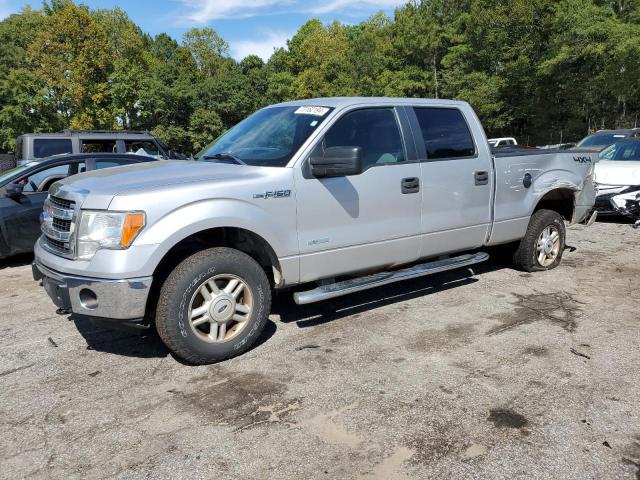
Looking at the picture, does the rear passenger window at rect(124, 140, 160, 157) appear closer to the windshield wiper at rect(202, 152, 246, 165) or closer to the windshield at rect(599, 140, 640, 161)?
the windshield wiper at rect(202, 152, 246, 165)

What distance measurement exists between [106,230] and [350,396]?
1.93m

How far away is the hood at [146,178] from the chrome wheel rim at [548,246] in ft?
12.5

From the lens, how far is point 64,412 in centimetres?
316

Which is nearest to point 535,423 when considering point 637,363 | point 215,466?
point 637,363

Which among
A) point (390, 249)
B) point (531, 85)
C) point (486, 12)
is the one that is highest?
point (486, 12)

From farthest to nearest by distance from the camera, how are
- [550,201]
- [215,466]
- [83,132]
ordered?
[83,132] → [550,201] → [215,466]

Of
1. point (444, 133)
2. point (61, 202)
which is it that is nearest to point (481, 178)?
point (444, 133)

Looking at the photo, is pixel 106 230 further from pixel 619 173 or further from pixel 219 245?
pixel 619 173

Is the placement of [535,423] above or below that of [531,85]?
below

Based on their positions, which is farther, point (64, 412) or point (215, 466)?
point (64, 412)

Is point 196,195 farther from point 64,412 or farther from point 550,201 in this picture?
point 550,201

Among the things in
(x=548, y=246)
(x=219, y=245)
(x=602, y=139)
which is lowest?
(x=548, y=246)

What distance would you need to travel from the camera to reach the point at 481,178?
5133mm

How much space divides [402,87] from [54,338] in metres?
41.6
